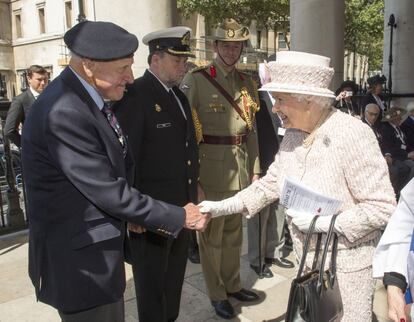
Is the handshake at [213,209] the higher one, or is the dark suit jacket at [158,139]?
the dark suit jacket at [158,139]

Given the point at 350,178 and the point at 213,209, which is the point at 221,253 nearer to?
the point at 213,209

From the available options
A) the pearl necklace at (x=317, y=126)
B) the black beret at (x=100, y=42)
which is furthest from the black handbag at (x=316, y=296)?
the black beret at (x=100, y=42)

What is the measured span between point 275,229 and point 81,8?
3941 mm

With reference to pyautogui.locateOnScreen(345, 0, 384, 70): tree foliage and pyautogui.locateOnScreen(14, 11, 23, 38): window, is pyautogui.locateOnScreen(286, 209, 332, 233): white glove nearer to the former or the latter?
pyautogui.locateOnScreen(345, 0, 384, 70): tree foliage

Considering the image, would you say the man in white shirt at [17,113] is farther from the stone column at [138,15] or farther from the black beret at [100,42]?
the black beret at [100,42]

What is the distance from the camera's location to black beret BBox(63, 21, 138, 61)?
75.0 inches

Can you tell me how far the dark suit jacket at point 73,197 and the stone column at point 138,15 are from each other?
8.79 ft

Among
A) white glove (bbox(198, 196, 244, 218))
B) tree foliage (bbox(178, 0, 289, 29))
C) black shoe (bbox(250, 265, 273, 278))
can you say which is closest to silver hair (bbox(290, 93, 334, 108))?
white glove (bbox(198, 196, 244, 218))

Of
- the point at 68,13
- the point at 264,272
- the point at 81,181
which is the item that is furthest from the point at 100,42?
the point at 68,13

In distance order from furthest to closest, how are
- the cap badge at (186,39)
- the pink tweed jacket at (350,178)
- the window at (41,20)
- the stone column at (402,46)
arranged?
the window at (41,20)
the stone column at (402,46)
the cap badge at (186,39)
the pink tweed jacket at (350,178)

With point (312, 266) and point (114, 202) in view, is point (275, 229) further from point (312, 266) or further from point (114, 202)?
point (114, 202)

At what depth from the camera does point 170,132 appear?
291cm

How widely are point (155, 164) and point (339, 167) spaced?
129 centimetres

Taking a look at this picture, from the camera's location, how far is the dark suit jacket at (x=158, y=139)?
2.79 meters
